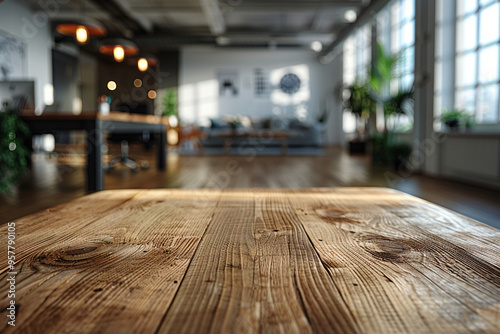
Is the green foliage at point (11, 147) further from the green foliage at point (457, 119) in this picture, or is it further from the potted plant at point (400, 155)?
the potted plant at point (400, 155)

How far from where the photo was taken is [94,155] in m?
3.11

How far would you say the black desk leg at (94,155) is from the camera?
3.10 meters

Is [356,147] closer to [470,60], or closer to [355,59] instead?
[355,59]

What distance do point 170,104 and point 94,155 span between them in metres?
9.07

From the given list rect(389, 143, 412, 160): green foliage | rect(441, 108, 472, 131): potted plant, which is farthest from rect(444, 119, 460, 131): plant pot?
rect(389, 143, 412, 160): green foliage

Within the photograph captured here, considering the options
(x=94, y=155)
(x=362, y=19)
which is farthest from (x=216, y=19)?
(x=94, y=155)

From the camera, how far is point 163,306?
1.10 ft

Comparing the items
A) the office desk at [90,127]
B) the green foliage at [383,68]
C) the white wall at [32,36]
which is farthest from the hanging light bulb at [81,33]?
the green foliage at [383,68]

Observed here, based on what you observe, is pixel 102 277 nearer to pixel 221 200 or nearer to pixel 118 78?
pixel 221 200

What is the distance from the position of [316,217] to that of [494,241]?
0.82ft

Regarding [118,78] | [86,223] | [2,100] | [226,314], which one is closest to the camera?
[226,314]

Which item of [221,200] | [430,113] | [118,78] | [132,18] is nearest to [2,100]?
[221,200]

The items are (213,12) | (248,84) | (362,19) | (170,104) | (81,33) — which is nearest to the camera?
(81,33)

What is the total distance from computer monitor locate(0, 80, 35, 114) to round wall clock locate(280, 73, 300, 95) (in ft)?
31.1
